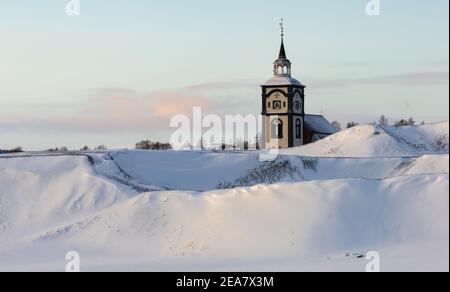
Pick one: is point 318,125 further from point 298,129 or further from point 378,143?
point 378,143

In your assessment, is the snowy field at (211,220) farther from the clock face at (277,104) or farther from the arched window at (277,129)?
the clock face at (277,104)

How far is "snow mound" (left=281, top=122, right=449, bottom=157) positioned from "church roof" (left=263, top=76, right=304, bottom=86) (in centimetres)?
1888

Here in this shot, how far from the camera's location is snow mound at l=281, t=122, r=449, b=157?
7244cm

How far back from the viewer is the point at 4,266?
114ft

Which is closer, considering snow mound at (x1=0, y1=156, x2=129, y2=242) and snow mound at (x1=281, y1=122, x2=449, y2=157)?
snow mound at (x1=0, y1=156, x2=129, y2=242)

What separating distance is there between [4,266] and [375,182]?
1682 centimetres

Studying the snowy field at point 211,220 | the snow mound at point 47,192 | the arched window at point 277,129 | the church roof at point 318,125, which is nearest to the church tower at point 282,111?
the arched window at point 277,129

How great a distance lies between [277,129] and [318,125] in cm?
800

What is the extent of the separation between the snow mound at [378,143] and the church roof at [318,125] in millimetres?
19784

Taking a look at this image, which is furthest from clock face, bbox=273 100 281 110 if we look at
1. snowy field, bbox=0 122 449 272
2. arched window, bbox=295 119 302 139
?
snowy field, bbox=0 122 449 272
